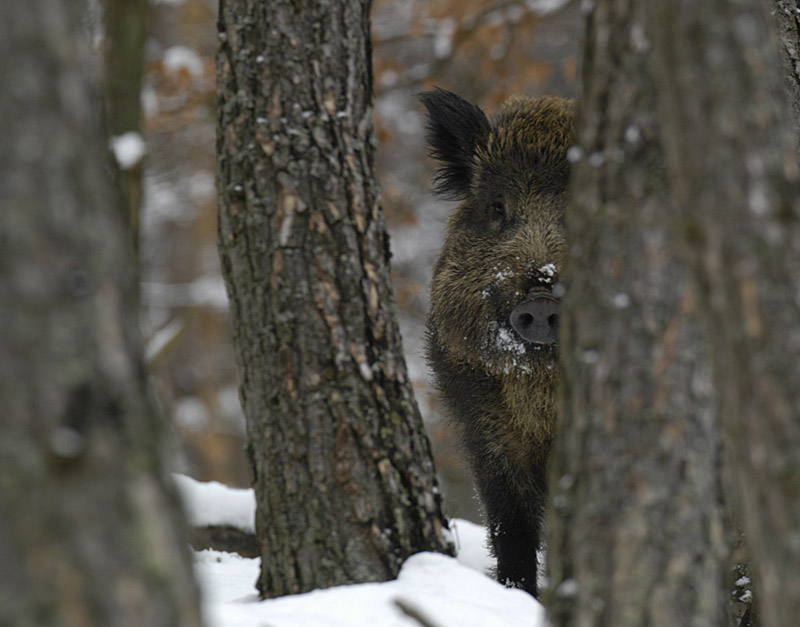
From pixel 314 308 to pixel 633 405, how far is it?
1.04m

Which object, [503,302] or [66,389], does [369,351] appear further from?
[503,302]

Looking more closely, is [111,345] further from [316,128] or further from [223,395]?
[223,395]

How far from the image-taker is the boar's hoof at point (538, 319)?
A: 11.1 ft

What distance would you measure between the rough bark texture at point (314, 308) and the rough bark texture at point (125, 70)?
1.84 meters

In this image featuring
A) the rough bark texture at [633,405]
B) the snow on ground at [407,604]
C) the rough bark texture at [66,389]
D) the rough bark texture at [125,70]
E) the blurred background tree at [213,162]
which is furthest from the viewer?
the blurred background tree at [213,162]

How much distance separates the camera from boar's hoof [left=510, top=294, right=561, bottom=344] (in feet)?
11.1

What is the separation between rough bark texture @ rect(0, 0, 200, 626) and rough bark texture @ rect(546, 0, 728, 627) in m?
0.73

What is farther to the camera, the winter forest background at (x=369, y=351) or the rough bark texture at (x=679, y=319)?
the rough bark texture at (x=679, y=319)

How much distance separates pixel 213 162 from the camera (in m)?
14.1

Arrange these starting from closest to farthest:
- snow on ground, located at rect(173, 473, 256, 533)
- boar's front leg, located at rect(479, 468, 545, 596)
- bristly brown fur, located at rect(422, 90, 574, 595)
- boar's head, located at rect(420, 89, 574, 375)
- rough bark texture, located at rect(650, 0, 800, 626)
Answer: rough bark texture, located at rect(650, 0, 800, 626), boar's head, located at rect(420, 89, 574, 375), bristly brown fur, located at rect(422, 90, 574, 595), boar's front leg, located at rect(479, 468, 545, 596), snow on ground, located at rect(173, 473, 256, 533)

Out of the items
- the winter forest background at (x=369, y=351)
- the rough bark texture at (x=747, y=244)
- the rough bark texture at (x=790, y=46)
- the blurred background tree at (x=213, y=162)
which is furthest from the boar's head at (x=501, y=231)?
the rough bark texture at (x=747, y=244)

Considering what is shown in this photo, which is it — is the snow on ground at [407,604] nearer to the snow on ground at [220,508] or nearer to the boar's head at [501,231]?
the boar's head at [501,231]

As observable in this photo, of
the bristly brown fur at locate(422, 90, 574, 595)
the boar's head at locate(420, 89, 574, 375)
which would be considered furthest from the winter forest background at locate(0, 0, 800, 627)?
the bristly brown fur at locate(422, 90, 574, 595)

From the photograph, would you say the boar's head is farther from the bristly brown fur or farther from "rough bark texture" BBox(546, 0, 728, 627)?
"rough bark texture" BBox(546, 0, 728, 627)
